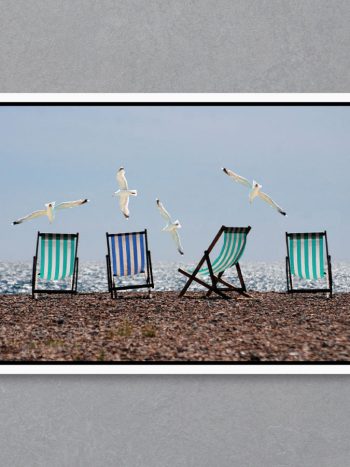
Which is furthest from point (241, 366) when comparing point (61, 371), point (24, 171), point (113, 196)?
point (24, 171)

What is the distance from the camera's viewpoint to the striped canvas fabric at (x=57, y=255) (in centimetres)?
→ 430

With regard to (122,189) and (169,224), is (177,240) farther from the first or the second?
(122,189)

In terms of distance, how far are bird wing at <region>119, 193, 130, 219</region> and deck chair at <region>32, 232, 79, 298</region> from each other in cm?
37

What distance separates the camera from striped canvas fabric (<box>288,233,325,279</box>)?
4156mm

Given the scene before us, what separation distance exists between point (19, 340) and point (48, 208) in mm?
785

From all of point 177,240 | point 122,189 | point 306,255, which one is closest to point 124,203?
point 122,189

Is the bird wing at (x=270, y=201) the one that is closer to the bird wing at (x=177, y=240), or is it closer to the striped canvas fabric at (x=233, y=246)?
the striped canvas fabric at (x=233, y=246)

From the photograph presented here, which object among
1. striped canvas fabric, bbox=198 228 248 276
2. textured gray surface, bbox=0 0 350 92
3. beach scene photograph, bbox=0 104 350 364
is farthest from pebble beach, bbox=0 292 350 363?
textured gray surface, bbox=0 0 350 92

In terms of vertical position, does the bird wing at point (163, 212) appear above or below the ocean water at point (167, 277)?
above

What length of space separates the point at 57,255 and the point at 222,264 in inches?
42.6

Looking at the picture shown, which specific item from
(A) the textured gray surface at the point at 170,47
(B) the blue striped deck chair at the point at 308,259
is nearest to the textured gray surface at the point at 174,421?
(B) the blue striped deck chair at the point at 308,259

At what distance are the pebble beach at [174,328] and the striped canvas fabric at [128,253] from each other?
0.59 ft

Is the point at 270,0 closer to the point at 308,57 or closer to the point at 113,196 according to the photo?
the point at 308,57

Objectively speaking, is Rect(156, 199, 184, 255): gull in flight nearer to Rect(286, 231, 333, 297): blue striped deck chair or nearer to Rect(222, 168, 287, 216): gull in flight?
Rect(222, 168, 287, 216): gull in flight
